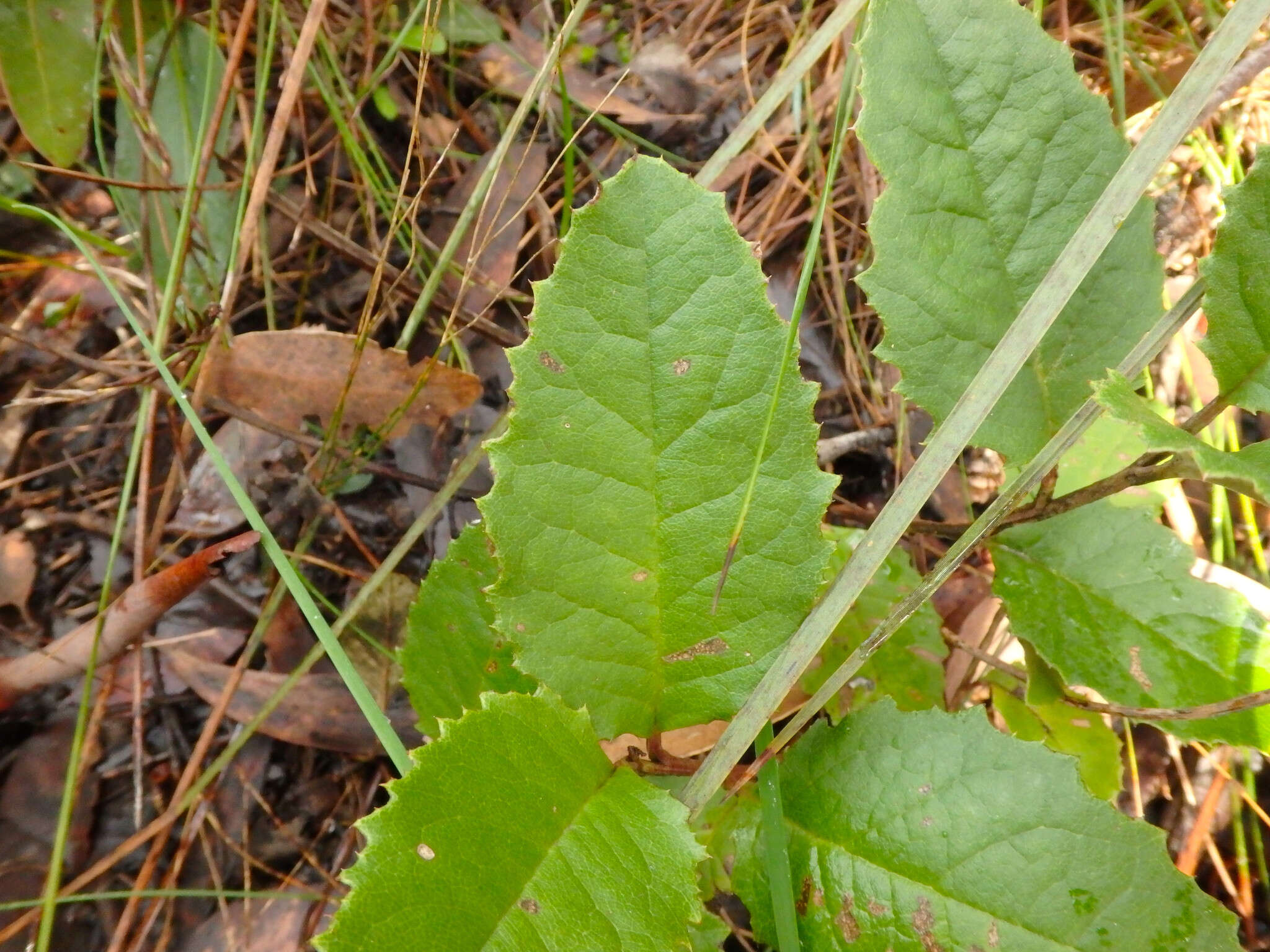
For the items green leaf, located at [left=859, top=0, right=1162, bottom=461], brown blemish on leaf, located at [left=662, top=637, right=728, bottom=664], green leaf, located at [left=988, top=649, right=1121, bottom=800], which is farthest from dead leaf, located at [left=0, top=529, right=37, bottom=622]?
green leaf, located at [left=988, top=649, right=1121, bottom=800]

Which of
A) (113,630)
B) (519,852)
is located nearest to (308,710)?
(113,630)

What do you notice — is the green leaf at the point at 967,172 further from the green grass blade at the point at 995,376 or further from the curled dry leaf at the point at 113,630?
the curled dry leaf at the point at 113,630

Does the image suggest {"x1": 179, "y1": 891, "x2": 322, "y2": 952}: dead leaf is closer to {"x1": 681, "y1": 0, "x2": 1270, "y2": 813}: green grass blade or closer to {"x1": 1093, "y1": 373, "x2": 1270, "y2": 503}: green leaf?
{"x1": 681, "y1": 0, "x2": 1270, "y2": 813}: green grass blade

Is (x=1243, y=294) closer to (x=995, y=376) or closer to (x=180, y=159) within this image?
(x=995, y=376)

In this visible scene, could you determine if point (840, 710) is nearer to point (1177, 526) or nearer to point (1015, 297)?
point (1015, 297)

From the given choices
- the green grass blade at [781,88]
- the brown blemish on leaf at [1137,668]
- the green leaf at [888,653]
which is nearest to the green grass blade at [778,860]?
the green leaf at [888,653]

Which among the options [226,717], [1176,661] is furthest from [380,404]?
[1176,661]

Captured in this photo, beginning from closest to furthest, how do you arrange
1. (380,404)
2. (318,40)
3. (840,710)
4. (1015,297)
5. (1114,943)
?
(1114,943)
(1015,297)
(840,710)
(380,404)
(318,40)
